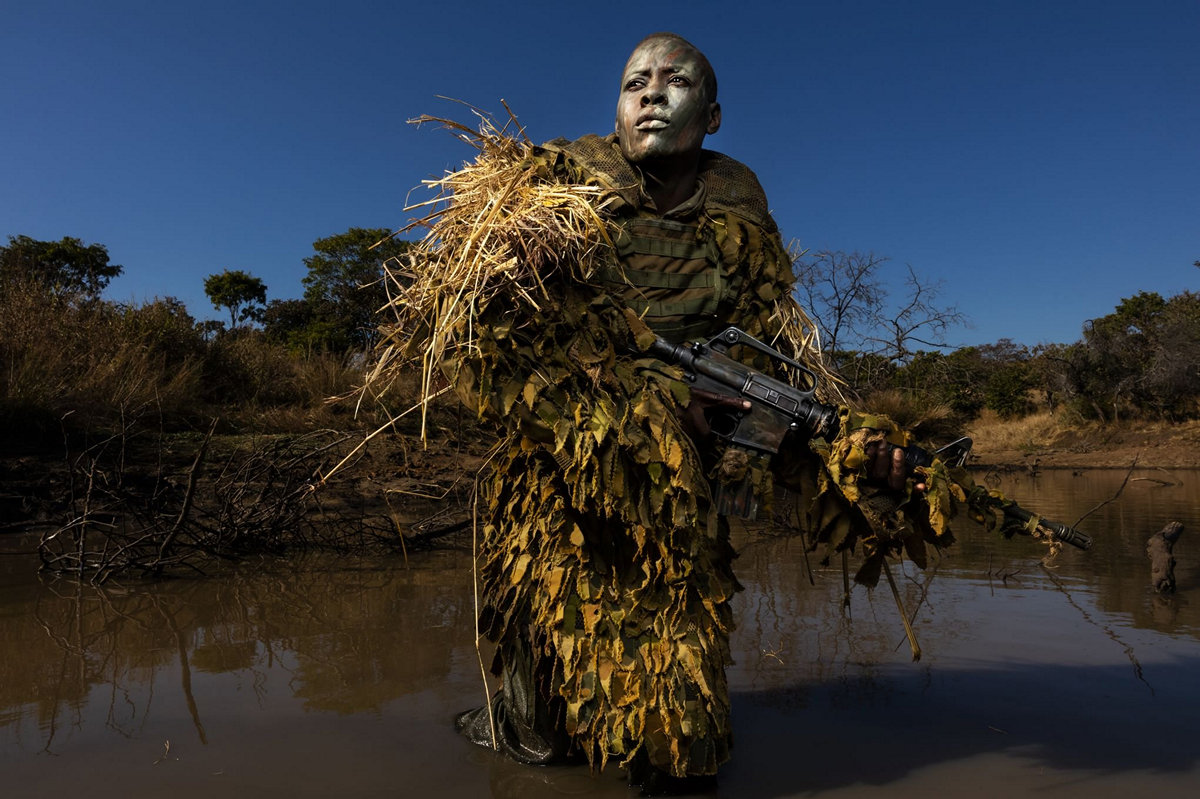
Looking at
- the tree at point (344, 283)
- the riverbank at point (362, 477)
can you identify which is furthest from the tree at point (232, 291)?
the riverbank at point (362, 477)

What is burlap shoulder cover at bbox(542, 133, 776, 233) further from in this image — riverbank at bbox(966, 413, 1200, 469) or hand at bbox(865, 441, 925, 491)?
riverbank at bbox(966, 413, 1200, 469)

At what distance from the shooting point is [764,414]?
108 inches

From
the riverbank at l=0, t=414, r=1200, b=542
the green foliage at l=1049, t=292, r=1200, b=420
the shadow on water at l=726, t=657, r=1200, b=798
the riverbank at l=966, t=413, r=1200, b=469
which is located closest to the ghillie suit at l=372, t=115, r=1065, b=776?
the shadow on water at l=726, t=657, r=1200, b=798

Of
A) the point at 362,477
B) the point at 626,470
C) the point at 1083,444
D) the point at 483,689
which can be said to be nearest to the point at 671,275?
the point at 626,470

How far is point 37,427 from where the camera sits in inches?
311

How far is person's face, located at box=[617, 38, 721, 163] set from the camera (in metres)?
2.97

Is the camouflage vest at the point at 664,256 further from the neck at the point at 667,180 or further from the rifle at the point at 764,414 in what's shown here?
the rifle at the point at 764,414

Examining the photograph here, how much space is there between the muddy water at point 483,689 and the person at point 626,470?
0.33m

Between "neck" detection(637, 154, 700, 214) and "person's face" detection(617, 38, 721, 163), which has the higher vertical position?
"person's face" detection(617, 38, 721, 163)

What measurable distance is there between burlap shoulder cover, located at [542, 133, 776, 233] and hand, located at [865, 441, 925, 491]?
3.27 ft

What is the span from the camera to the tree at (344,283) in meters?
20.1

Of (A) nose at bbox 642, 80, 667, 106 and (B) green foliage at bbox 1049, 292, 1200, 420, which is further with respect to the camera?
(B) green foliage at bbox 1049, 292, 1200, 420

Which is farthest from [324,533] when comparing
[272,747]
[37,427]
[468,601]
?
[272,747]

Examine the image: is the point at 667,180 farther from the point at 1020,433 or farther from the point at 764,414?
the point at 1020,433
